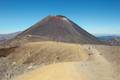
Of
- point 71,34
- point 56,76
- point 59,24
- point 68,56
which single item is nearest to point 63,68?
point 56,76

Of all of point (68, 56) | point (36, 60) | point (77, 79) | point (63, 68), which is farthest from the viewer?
point (36, 60)

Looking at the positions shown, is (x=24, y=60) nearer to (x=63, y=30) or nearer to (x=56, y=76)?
(x=56, y=76)

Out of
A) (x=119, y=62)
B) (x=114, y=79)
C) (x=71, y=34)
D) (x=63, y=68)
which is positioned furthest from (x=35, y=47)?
(x=71, y=34)

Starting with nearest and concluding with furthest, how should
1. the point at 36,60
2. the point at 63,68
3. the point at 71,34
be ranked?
the point at 63,68 → the point at 36,60 → the point at 71,34

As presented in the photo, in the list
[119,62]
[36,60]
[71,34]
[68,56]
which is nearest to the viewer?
[119,62]

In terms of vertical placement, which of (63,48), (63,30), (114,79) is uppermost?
(63,30)

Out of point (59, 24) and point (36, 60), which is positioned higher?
point (59, 24)

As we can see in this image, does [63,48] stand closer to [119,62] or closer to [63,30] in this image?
[119,62]

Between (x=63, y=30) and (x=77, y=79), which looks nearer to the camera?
(x=77, y=79)

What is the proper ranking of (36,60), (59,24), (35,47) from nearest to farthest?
(36,60)
(35,47)
(59,24)
